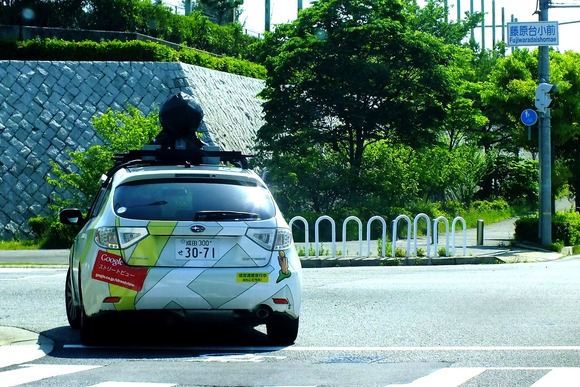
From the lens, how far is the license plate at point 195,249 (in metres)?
9.12

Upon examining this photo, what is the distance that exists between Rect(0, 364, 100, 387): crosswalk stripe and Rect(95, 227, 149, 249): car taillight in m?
1.16

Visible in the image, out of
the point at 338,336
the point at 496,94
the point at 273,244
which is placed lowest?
the point at 338,336

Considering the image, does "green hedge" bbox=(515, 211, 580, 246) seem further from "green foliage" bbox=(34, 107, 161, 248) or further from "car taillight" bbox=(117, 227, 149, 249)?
"car taillight" bbox=(117, 227, 149, 249)

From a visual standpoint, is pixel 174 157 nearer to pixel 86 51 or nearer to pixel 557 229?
pixel 557 229

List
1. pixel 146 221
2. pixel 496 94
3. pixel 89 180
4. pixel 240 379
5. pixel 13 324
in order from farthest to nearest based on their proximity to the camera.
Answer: pixel 496 94 < pixel 89 180 < pixel 13 324 < pixel 146 221 < pixel 240 379

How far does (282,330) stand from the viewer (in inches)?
→ 382

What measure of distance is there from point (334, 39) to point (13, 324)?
23.3 metres

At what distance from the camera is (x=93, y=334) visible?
31.3 feet

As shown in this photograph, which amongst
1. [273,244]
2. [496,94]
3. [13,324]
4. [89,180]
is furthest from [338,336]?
[496,94]

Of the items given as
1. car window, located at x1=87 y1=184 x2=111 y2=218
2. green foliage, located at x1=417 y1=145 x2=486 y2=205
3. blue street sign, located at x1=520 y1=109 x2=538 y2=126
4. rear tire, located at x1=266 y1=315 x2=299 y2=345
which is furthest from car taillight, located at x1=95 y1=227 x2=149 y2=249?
green foliage, located at x1=417 y1=145 x2=486 y2=205

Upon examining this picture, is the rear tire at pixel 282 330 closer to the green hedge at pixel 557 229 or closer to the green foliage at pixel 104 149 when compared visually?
the green foliage at pixel 104 149

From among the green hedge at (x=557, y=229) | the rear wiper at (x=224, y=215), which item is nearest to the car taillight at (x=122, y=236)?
the rear wiper at (x=224, y=215)

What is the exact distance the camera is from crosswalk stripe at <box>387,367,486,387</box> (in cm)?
749

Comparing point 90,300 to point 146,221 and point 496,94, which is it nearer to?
point 146,221
